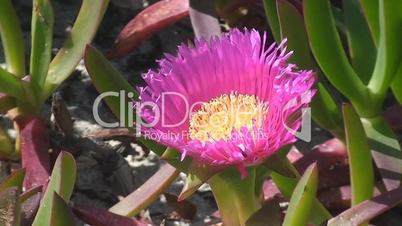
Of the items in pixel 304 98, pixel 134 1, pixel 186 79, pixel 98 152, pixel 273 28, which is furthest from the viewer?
pixel 134 1

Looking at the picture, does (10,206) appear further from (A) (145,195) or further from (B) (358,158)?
(B) (358,158)

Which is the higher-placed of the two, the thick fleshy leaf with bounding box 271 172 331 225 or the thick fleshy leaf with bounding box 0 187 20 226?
the thick fleshy leaf with bounding box 0 187 20 226

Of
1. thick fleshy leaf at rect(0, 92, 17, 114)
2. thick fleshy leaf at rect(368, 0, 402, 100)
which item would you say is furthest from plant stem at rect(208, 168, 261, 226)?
thick fleshy leaf at rect(0, 92, 17, 114)

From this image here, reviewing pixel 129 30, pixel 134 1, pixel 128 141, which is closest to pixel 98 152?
pixel 128 141

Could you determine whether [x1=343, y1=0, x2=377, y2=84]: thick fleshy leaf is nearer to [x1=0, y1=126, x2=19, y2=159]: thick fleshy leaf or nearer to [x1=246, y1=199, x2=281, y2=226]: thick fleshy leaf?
[x1=246, y1=199, x2=281, y2=226]: thick fleshy leaf

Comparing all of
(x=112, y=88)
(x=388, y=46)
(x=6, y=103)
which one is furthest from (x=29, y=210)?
(x=388, y=46)

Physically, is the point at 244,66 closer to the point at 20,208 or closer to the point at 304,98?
the point at 304,98

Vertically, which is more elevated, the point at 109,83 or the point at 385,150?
the point at 109,83
